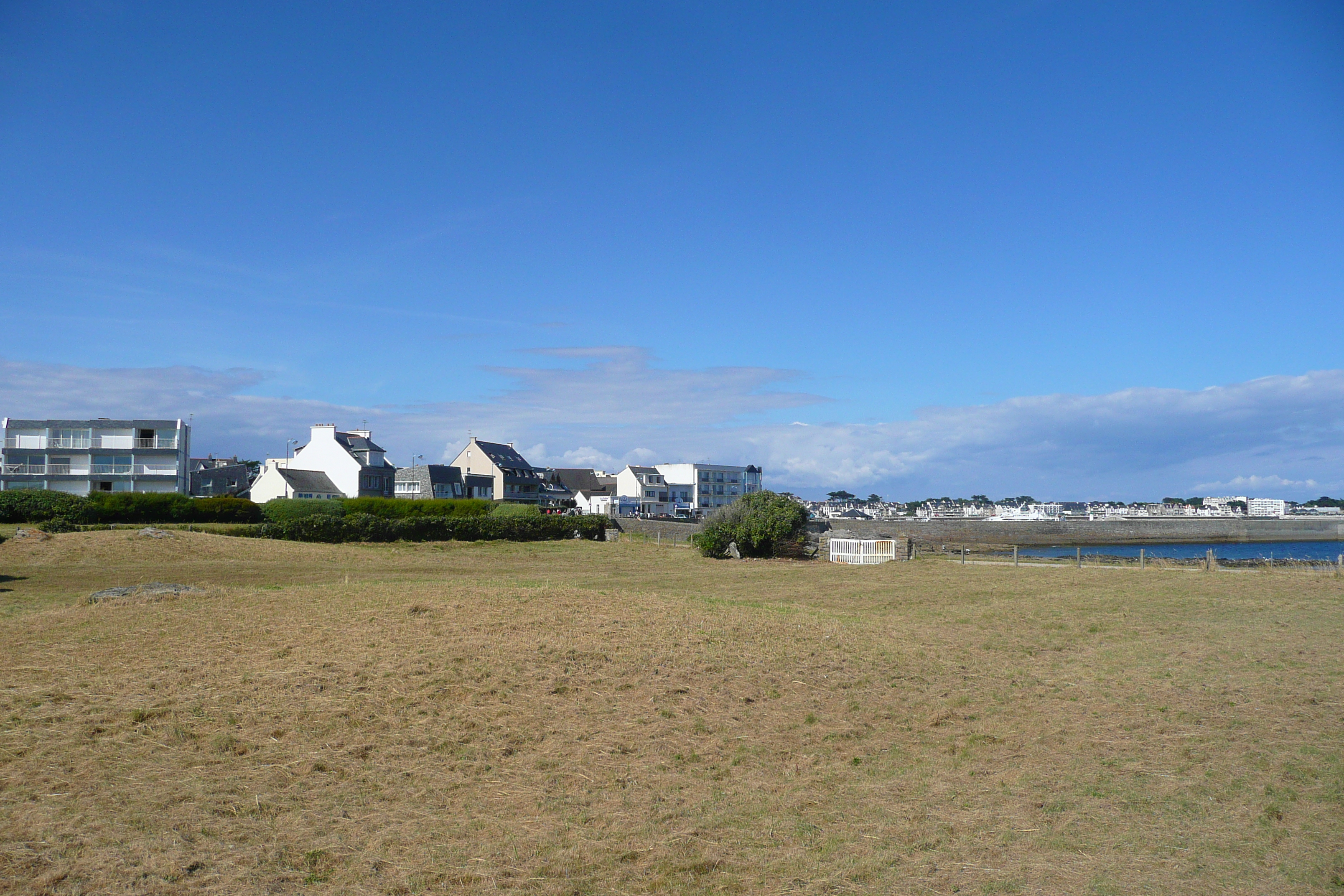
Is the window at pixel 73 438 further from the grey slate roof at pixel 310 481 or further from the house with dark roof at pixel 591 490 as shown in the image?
the house with dark roof at pixel 591 490

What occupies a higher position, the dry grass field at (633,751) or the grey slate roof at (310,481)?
the grey slate roof at (310,481)

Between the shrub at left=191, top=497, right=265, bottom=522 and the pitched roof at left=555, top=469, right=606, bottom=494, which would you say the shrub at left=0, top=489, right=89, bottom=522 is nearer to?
the shrub at left=191, top=497, right=265, bottom=522

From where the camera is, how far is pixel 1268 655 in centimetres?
1455

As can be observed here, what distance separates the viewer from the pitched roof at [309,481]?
72750 millimetres

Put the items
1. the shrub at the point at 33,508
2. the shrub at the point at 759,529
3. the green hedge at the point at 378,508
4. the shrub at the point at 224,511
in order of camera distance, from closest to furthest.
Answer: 1. the shrub at the point at 759,529
2. the shrub at the point at 33,508
3. the shrub at the point at 224,511
4. the green hedge at the point at 378,508

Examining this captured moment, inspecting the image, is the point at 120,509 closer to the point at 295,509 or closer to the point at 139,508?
the point at 139,508

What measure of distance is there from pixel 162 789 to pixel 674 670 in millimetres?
5939

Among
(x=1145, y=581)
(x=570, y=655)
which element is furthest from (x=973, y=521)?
(x=570, y=655)

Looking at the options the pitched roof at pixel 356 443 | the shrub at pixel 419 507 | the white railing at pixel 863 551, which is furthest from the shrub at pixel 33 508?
the white railing at pixel 863 551

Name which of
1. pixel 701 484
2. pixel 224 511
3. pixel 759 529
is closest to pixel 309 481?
pixel 224 511

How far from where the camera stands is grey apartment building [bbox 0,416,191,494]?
68.2 metres

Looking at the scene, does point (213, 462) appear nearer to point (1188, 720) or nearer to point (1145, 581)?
point (1145, 581)

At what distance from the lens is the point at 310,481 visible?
75.7 m

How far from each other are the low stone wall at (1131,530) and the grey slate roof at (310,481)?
5777 cm
